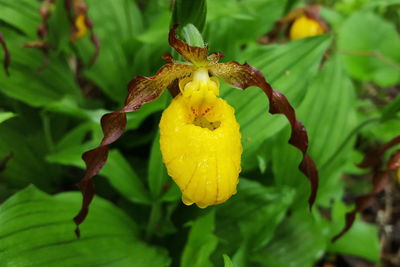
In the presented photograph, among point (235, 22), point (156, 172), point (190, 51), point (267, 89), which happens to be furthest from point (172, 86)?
point (235, 22)

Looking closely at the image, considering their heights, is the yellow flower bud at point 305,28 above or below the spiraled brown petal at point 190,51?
below

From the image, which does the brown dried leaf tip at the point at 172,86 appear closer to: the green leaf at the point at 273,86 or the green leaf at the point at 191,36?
the green leaf at the point at 191,36

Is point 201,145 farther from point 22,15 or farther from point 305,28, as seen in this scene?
point 305,28

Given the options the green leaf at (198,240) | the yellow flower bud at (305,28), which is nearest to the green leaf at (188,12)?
the green leaf at (198,240)

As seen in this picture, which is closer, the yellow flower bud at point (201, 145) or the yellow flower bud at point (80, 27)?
the yellow flower bud at point (201, 145)

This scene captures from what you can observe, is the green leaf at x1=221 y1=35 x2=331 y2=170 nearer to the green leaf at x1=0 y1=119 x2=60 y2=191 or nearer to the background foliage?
the background foliage

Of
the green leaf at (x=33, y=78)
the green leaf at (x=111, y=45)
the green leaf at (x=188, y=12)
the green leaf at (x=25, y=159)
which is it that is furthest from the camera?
the green leaf at (x=111, y=45)

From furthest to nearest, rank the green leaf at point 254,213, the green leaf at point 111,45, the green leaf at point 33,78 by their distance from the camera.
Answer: the green leaf at point 111,45
the green leaf at point 33,78
the green leaf at point 254,213
